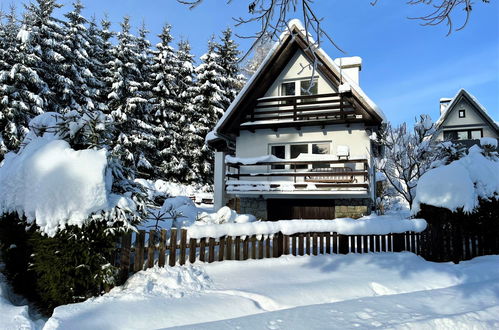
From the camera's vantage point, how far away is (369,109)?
13.6 metres

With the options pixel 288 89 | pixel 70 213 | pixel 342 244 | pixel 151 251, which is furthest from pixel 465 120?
pixel 70 213

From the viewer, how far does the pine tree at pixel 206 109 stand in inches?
1228

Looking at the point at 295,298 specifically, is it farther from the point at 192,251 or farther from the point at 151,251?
the point at 151,251

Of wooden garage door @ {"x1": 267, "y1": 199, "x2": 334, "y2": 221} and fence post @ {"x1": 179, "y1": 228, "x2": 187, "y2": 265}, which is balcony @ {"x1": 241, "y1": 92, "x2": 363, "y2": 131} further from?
fence post @ {"x1": 179, "y1": 228, "x2": 187, "y2": 265}

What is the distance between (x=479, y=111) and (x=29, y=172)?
3344 cm

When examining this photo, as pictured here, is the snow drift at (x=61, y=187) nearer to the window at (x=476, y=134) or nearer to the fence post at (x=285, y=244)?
the fence post at (x=285, y=244)

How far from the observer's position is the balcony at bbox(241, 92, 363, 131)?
47.6 feet

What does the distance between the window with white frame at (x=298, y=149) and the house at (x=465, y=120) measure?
58.7 feet

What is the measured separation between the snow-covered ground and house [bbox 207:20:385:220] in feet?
21.8

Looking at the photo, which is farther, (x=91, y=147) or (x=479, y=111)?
(x=479, y=111)

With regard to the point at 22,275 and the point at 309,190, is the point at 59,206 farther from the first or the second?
the point at 309,190

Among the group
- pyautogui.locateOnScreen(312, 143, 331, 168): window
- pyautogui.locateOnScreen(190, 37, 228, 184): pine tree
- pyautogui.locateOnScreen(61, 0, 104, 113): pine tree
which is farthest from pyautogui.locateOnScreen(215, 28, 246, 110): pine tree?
pyautogui.locateOnScreen(312, 143, 331, 168): window

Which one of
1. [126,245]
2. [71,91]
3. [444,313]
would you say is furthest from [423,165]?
[71,91]

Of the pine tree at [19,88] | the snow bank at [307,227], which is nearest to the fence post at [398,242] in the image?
the snow bank at [307,227]
